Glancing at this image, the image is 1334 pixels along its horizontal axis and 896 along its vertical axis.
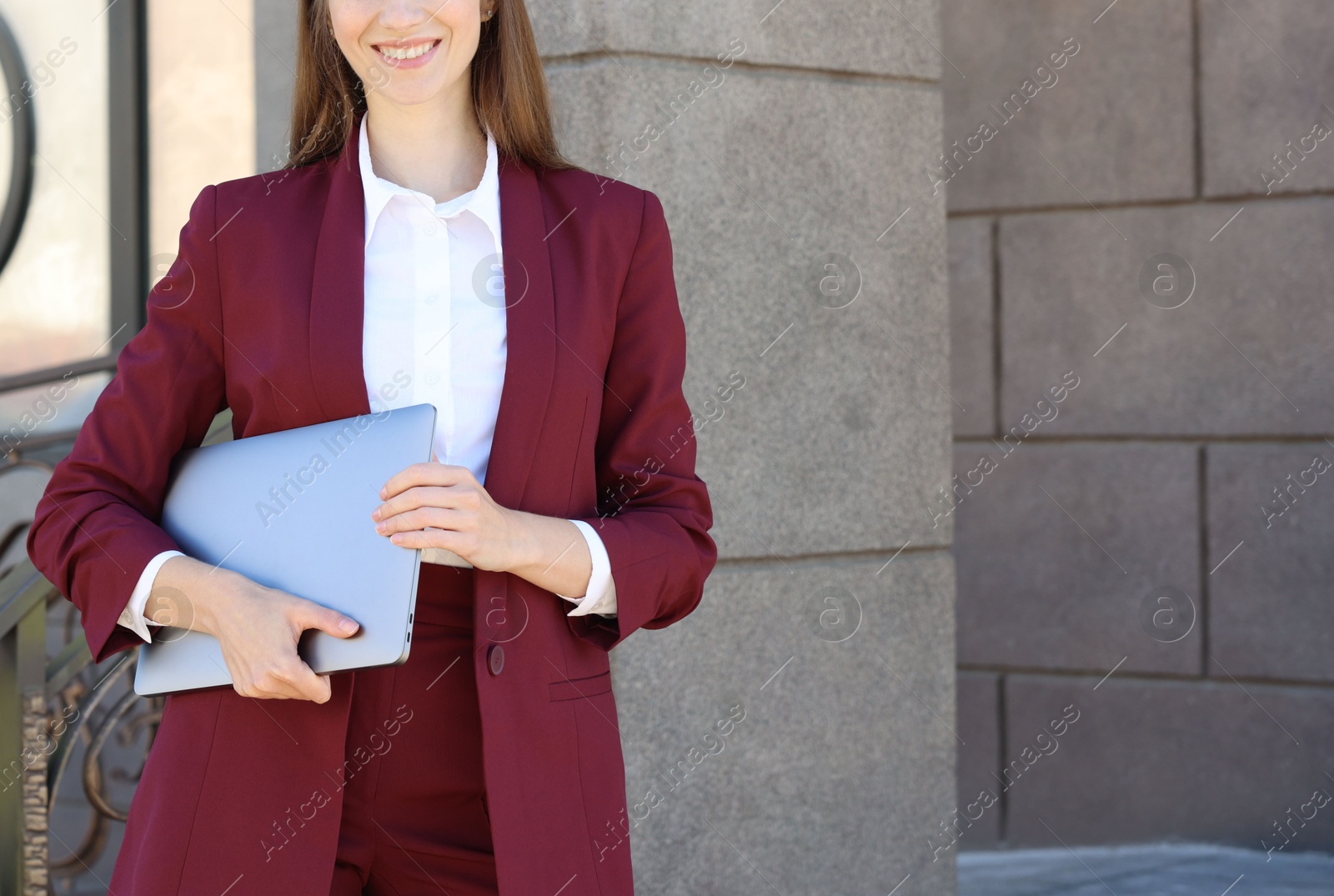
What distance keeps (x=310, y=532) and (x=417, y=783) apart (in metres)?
0.33

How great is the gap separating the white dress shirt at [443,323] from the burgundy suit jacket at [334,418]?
0.03 metres

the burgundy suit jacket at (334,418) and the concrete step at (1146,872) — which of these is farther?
the concrete step at (1146,872)

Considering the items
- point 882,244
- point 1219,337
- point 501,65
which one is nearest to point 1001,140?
point 1219,337

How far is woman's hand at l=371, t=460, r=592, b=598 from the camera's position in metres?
1.54

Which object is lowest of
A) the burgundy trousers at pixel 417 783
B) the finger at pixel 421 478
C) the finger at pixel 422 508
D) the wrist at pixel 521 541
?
the burgundy trousers at pixel 417 783

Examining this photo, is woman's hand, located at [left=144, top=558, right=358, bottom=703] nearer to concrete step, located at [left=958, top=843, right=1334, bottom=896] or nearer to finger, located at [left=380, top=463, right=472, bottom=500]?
finger, located at [left=380, top=463, right=472, bottom=500]

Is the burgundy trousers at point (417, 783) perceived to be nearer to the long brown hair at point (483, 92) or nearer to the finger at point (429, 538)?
the finger at point (429, 538)

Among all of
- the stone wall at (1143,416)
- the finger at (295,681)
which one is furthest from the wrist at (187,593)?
the stone wall at (1143,416)

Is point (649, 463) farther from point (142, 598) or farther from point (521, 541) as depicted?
point (142, 598)

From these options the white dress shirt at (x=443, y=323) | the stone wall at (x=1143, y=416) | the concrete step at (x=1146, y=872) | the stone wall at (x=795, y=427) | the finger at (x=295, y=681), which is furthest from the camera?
the stone wall at (x=1143, y=416)

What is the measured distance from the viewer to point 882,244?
3779mm

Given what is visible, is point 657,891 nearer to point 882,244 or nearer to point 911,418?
point 911,418

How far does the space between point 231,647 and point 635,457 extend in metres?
0.58

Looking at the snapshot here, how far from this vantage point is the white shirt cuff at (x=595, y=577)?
1691mm
